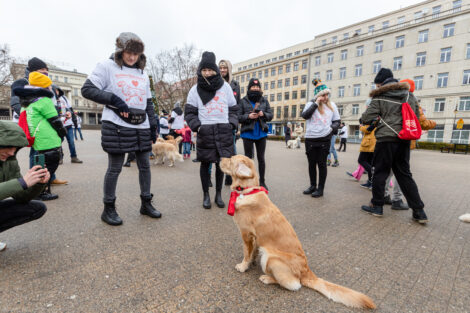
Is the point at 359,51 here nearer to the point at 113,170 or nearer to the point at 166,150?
the point at 166,150

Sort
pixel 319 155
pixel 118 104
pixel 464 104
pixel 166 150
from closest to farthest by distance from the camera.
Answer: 1. pixel 118 104
2. pixel 319 155
3. pixel 166 150
4. pixel 464 104

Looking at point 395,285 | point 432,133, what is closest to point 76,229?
point 395,285

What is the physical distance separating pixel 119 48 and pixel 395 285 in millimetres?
3993

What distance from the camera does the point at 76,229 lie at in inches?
115

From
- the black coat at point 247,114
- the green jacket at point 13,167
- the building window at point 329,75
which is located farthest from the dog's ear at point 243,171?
the building window at point 329,75

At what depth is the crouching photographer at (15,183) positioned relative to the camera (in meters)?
1.93

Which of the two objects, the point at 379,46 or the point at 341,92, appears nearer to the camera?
the point at 379,46

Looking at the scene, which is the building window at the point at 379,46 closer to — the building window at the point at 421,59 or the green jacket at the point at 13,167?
the building window at the point at 421,59

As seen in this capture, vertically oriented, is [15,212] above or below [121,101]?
below

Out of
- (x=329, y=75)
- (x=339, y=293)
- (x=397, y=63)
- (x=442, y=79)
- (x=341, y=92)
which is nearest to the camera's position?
(x=339, y=293)

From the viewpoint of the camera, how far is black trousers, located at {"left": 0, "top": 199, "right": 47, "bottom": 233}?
217 cm

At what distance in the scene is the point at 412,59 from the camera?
36.1m

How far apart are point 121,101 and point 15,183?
137cm

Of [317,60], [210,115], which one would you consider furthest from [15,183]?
[317,60]
